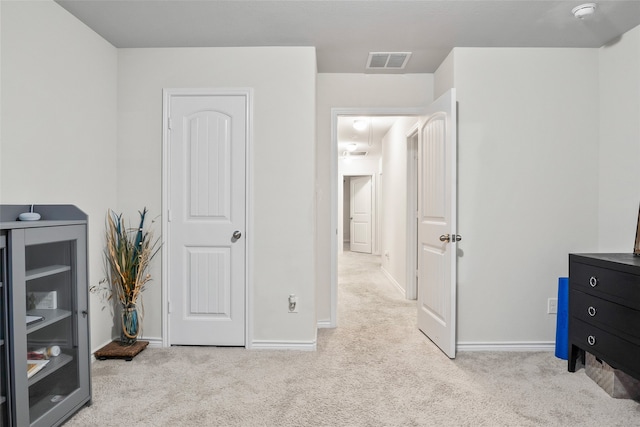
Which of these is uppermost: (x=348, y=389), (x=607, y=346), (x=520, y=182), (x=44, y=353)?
(x=520, y=182)

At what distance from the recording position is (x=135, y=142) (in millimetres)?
3121

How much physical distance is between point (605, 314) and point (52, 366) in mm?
3118

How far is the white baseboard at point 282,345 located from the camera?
3.06 meters

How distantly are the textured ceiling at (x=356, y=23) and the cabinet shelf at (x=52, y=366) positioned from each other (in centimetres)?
211

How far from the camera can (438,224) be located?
10.2 feet

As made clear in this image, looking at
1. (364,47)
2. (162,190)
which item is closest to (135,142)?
(162,190)

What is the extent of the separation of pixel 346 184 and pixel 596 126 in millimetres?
9335

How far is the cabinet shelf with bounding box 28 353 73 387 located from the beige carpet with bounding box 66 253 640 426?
1.04 feet

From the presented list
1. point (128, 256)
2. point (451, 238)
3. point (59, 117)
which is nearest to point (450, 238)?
point (451, 238)

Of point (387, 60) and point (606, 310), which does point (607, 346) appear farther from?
point (387, 60)

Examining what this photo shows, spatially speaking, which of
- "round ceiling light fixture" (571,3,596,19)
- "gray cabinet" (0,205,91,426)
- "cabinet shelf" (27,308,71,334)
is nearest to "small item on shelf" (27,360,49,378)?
"gray cabinet" (0,205,91,426)

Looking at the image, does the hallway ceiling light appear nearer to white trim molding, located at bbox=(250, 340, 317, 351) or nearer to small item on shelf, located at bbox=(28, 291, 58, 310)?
white trim molding, located at bbox=(250, 340, 317, 351)

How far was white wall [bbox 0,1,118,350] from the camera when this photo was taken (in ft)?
6.96

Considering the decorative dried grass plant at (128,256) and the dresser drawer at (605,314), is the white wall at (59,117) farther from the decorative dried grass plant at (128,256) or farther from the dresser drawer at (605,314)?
the dresser drawer at (605,314)
